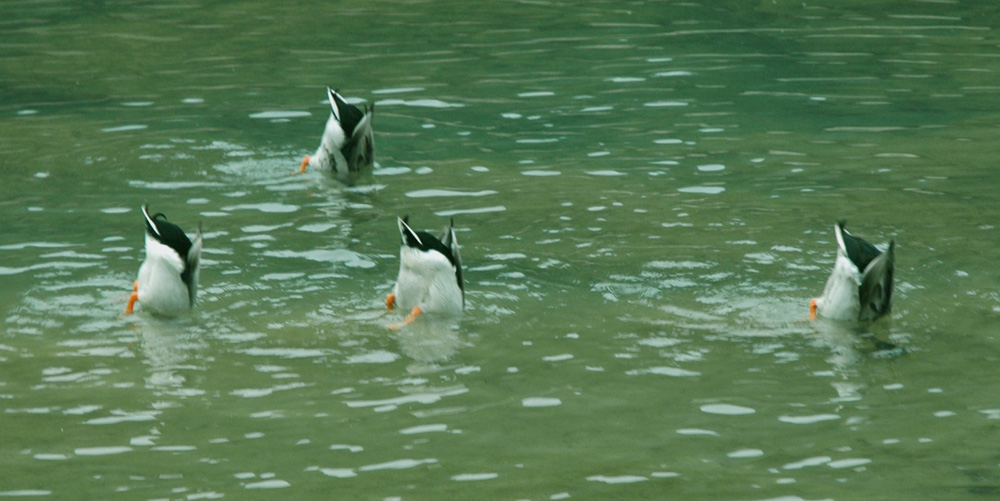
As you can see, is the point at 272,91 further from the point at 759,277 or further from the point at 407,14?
the point at 759,277

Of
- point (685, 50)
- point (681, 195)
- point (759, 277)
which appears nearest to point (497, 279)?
point (759, 277)

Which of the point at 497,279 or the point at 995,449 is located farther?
the point at 497,279

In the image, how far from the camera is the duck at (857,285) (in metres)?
8.78

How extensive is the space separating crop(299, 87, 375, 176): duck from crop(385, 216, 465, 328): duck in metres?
4.26

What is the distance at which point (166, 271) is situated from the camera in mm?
9242

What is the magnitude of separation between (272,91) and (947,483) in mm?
12447

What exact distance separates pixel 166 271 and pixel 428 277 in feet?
6.35

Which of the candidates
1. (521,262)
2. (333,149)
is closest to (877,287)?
(521,262)

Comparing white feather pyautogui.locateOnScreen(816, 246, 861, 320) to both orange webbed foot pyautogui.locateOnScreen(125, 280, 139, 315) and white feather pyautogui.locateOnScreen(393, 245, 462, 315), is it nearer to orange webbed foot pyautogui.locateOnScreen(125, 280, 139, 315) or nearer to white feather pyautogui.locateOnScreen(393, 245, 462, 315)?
white feather pyautogui.locateOnScreen(393, 245, 462, 315)

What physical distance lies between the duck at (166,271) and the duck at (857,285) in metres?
4.61

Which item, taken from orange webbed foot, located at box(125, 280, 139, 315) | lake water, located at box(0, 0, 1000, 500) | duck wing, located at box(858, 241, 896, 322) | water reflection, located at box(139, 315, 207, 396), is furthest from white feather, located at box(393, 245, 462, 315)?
duck wing, located at box(858, 241, 896, 322)

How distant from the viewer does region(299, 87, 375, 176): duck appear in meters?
13.4

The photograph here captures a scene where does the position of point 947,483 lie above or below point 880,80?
below

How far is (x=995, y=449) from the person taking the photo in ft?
22.9
